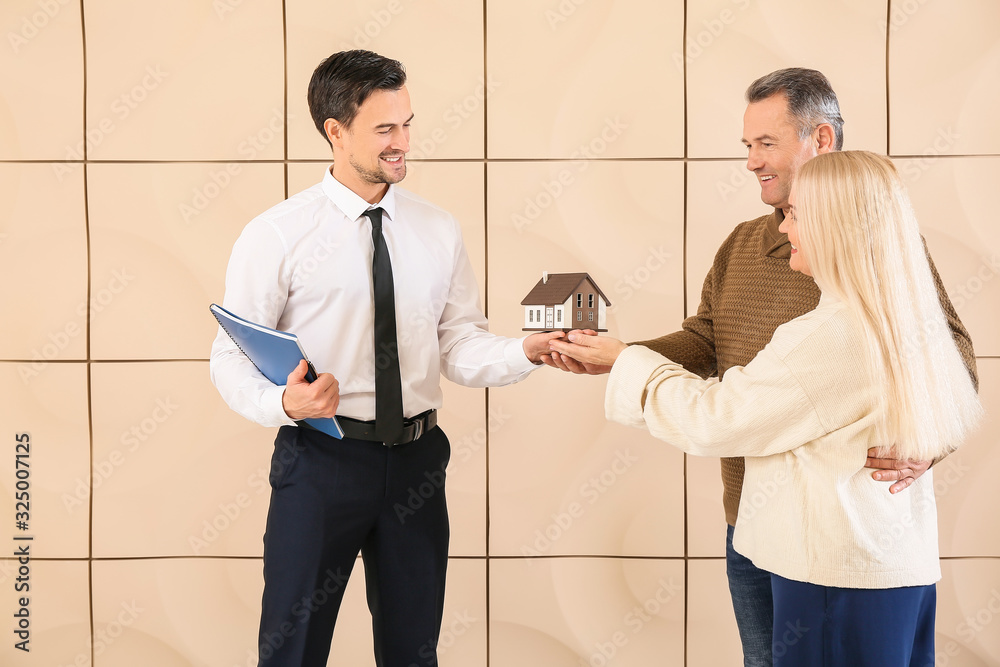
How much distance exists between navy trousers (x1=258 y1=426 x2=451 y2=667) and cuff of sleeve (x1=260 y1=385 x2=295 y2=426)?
147mm

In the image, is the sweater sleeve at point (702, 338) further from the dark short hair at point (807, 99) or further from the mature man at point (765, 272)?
the dark short hair at point (807, 99)

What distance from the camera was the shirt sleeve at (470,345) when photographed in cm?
233

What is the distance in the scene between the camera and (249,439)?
320 cm

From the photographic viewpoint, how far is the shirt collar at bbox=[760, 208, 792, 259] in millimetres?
2137

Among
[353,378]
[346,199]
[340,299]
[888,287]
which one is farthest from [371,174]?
[888,287]

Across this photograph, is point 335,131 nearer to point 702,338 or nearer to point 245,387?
point 245,387

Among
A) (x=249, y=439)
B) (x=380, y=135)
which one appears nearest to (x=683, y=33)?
(x=380, y=135)

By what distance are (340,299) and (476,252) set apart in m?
1.10

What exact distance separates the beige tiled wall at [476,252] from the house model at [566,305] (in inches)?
34.6

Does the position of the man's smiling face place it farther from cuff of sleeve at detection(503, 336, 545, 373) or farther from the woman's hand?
cuff of sleeve at detection(503, 336, 545, 373)

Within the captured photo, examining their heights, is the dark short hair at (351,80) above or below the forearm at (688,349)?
above

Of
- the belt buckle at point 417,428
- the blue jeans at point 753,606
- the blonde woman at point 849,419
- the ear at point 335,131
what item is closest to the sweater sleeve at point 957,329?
the blonde woman at point 849,419

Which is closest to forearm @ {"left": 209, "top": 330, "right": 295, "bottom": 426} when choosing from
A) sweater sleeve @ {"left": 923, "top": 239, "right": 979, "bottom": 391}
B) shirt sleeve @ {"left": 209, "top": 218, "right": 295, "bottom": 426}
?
shirt sleeve @ {"left": 209, "top": 218, "right": 295, "bottom": 426}

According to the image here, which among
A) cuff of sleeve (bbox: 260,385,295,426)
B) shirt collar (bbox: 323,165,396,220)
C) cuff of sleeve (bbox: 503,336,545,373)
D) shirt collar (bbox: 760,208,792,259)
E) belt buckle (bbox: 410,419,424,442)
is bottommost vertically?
belt buckle (bbox: 410,419,424,442)
